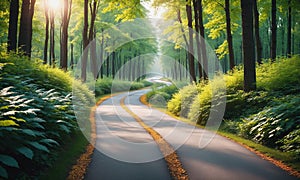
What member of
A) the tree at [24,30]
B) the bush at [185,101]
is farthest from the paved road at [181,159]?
the tree at [24,30]

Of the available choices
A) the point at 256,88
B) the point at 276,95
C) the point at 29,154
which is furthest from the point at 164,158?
the point at 256,88

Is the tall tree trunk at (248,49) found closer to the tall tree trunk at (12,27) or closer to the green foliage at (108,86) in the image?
the tall tree trunk at (12,27)

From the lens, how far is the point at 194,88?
52.0 ft

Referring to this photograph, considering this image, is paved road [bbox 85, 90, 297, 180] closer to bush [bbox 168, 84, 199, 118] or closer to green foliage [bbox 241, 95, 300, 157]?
green foliage [bbox 241, 95, 300, 157]

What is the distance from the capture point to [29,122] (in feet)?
17.9

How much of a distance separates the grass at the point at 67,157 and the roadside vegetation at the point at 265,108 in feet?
16.0

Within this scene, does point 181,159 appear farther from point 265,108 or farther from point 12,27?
point 12,27

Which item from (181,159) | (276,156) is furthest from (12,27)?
(276,156)

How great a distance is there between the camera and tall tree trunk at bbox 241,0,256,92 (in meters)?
11.6

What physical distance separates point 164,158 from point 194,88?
9.71m

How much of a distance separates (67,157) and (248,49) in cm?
891

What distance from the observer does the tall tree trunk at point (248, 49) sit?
11.6 m

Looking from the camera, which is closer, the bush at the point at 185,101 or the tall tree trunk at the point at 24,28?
the tall tree trunk at the point at 24,28

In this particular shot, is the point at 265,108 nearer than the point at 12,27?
Yes
